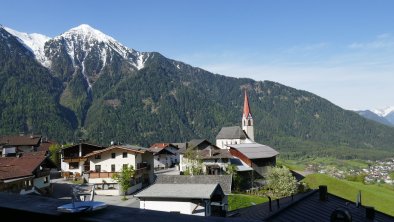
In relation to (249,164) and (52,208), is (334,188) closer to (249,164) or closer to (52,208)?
(249,164)

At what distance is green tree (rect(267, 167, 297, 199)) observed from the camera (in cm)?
5194

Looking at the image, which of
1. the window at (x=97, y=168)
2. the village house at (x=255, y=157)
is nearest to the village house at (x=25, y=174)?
the window at (x=97, y=168)

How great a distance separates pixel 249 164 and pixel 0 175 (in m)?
42.8

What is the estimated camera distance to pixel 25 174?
3922cm

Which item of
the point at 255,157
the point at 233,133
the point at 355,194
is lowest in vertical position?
the point at 355,194

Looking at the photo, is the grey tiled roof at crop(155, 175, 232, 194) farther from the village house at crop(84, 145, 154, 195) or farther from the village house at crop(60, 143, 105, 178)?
the village house at crop(60, 143, 105, 178)

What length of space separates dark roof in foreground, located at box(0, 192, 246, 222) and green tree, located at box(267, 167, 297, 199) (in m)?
49.7

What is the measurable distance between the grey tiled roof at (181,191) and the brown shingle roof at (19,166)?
513 inches

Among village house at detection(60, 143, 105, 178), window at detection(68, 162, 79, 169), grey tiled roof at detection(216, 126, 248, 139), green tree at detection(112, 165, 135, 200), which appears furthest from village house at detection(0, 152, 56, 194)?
grey tiled roof at detection(216, 126, 248, 139)

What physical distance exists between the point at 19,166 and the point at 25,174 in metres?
3.11

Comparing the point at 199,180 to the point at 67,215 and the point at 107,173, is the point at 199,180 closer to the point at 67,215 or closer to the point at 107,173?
the point at 107,173

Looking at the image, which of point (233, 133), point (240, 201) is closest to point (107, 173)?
point (240, 201)

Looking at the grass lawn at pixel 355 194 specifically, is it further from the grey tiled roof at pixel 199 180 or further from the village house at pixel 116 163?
the village house at pixel 116 163

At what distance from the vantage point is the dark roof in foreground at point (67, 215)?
2260 mm
